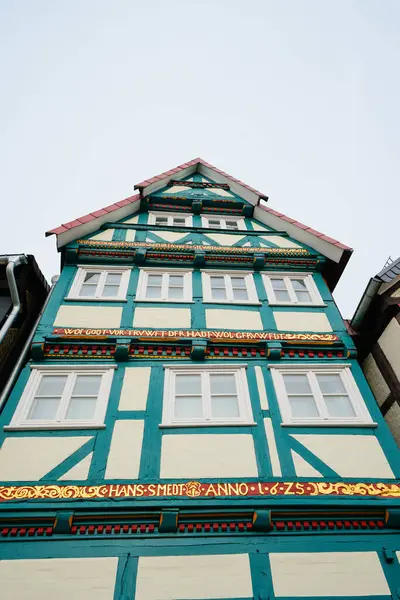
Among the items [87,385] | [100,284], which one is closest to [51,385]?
[87,385]

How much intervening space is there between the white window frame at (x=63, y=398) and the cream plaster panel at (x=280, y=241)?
21.7 feet

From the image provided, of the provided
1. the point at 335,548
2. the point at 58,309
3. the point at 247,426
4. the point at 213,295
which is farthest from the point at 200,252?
the point at 335,548

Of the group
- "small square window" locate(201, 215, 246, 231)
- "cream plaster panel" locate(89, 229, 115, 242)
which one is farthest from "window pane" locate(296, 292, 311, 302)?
"cream plaster panel" locate(89, 229, 115, 242)

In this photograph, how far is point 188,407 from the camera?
26.6ft

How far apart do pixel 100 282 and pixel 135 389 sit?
3600 millimetres

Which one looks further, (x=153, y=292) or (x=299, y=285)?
(x=299, y=285)

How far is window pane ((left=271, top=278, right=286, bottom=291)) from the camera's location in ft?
37.0

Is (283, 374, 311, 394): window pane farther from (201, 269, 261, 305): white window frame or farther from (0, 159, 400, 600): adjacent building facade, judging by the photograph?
(201, 269, 261, 305): white window frame

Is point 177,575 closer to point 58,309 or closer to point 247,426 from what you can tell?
point 247,426

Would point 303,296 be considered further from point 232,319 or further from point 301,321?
point 232,319

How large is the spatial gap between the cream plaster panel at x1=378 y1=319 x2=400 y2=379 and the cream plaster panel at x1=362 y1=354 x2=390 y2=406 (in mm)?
510

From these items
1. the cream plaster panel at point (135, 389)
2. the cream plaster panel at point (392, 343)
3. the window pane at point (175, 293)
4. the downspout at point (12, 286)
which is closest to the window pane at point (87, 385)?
the cream plaster panel at point (135, 389)

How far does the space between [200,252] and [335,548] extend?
7569 mm

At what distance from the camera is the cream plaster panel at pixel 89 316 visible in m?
9.61
